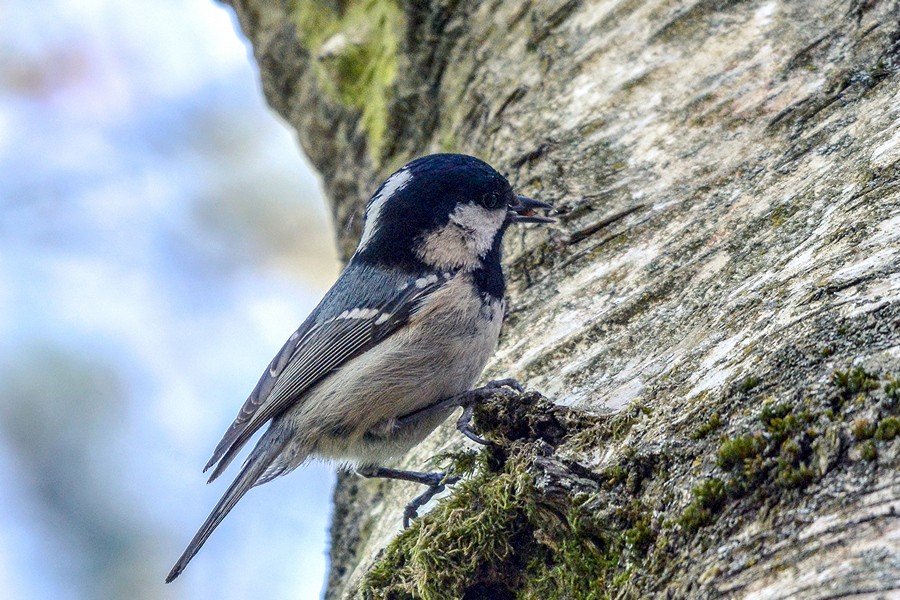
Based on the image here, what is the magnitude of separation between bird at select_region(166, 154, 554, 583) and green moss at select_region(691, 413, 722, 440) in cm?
102

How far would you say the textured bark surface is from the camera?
1.26 m

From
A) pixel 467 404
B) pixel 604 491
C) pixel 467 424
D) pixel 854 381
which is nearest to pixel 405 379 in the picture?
pixel 467 404

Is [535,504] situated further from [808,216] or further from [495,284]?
[495,284]

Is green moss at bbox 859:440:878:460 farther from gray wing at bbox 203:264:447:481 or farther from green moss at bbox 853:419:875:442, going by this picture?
gray wing at bbox 203:264:447:481

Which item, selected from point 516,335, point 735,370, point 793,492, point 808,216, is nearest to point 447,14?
point 516,335

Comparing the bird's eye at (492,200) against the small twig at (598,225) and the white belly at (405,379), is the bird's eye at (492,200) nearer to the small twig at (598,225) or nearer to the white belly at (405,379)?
the white belly at (405,379)

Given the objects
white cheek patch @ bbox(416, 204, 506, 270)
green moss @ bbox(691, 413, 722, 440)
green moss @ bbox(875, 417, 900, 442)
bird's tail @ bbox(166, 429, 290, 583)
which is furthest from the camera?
white cheek patch @ bbox(416, 204, 506, 270)

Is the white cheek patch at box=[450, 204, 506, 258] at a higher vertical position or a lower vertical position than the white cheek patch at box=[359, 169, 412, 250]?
lower

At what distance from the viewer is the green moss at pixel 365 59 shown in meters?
3.61

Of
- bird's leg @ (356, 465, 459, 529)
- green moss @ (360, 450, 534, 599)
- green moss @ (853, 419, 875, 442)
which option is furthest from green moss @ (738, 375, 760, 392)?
bird's leg @ (356, 465, 459, 529)

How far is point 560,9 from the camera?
9.84ft

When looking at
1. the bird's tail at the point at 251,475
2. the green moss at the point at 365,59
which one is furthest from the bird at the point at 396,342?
the green moss at the point at 365,59

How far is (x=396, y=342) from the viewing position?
8.70ft

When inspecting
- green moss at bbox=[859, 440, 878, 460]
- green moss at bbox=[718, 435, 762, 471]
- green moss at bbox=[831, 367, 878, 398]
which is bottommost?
green moss at bbox=[718, 435, 762, 471]
